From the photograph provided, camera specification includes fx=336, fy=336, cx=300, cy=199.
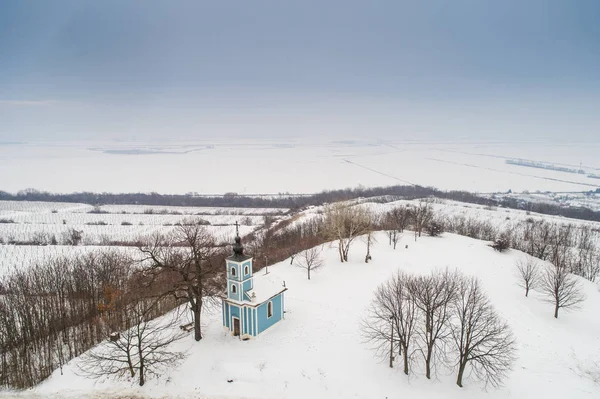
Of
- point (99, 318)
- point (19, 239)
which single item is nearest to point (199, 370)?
point (99, 318)

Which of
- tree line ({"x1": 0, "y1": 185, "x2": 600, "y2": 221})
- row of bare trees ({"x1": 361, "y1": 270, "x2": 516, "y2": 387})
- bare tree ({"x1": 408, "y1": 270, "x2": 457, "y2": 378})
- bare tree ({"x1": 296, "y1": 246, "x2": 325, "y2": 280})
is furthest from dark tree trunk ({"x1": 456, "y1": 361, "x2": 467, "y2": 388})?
tree line ({"x1": 0, "y1": 185, "x2": 600, "y2": 221})

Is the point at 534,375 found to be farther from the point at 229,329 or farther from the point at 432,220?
the point at 432,220

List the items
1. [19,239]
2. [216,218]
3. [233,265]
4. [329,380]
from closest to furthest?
[329,380], [233,265], [19,239], [216,218]

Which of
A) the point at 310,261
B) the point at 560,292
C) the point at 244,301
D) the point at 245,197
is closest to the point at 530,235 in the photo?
the point at 560,292

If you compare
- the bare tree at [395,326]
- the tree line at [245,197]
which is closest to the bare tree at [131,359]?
the bare tree at [395,326]

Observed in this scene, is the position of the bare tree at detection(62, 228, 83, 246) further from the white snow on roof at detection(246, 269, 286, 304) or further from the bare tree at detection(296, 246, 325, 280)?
the white snow on roof at detection(246, 269, 286, 304)

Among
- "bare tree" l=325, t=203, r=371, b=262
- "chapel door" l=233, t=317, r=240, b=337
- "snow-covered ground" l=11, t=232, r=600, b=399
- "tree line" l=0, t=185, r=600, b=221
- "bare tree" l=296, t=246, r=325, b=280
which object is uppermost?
"tree line" l=0, t=185, r=600, b=221

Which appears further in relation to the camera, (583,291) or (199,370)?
(583,291)

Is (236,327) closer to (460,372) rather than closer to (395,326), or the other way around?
(395,326)
